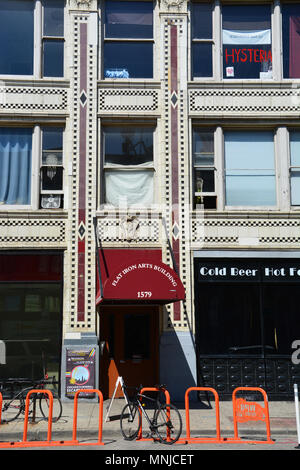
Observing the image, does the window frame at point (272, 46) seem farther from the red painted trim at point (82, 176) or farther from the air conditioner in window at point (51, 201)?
the air conditioner in window at point (51, 201)

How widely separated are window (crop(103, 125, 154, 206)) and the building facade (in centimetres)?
3

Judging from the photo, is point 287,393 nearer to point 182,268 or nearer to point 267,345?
point 267,345

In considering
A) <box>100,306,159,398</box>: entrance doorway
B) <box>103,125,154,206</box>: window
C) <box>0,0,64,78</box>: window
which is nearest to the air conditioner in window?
<box>103,125,154,206</box>: window

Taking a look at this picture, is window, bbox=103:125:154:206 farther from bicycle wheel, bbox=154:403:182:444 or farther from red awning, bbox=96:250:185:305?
bicycle wheel, bbox=154:403:182:444

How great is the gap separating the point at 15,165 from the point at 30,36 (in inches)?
154

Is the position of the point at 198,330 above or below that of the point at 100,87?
below

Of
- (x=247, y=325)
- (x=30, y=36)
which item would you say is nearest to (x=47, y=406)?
(x=247, y=325)

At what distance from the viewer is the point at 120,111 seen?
592 inches

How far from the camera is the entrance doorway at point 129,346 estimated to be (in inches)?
564

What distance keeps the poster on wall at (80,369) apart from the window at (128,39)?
8.06 metres
